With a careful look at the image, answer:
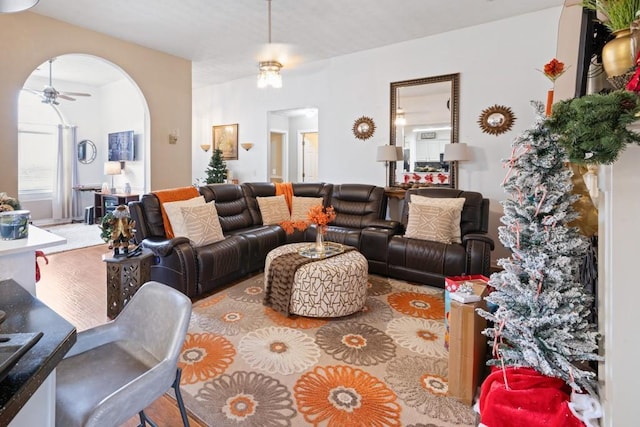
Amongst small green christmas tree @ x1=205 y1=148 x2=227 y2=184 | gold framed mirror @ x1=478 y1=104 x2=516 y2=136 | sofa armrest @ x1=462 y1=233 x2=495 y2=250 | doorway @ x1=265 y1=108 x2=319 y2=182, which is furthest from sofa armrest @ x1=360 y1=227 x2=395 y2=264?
doorway @ x1=265 y1=108 x2=319 y2=182

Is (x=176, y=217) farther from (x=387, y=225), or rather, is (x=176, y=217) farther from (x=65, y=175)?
Answer: (x=65, y=175)

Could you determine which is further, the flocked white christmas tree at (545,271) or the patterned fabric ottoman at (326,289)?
the patterned fabric ottoman at (326,289)

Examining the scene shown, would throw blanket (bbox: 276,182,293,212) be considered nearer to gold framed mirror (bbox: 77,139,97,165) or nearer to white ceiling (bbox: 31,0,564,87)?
white ceiling (bbox: 31,0,564,87)

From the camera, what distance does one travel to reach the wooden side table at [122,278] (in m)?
2.76

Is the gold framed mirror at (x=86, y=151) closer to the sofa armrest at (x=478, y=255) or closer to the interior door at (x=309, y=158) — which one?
the interior door at (x=309, y=158)

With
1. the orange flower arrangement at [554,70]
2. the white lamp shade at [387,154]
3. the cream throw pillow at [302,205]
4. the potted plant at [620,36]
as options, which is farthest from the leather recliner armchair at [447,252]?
the potted plant at [620,36]

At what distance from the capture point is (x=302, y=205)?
4867 mm

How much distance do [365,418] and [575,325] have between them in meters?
1.06

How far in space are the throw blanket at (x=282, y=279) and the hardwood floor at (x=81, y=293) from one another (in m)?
1.15

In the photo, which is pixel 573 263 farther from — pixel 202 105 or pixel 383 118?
pixel 202 105

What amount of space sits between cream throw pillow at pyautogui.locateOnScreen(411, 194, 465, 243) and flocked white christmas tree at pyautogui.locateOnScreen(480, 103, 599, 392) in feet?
7.42

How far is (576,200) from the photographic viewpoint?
142 centimetres

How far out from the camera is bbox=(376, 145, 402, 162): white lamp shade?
4809mm

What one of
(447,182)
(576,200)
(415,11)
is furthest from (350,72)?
(576,200)
